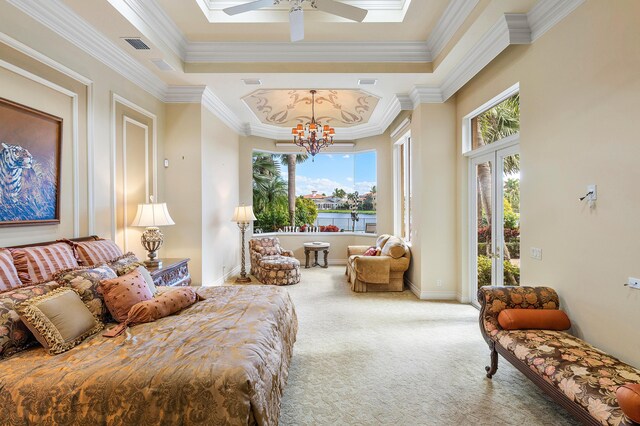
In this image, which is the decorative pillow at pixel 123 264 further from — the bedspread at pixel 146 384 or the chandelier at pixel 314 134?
→ the chandelier at pixel 314 134

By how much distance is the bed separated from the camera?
5.01 ft

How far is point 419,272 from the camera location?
523 cm

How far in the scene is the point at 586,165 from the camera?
8.57ft

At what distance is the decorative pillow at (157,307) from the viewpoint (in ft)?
7.50

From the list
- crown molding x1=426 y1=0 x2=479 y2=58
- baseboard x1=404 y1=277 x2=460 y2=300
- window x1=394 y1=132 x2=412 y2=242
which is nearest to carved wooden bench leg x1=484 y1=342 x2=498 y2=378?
baseboard x1=404 y1=277 x2=460 y2=300

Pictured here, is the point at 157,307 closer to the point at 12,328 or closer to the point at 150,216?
the point at 12,328

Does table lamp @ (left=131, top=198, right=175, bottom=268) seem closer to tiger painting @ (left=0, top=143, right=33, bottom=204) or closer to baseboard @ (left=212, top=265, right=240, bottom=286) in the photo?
tiger painting @ (left=0, top=143, right=33, bottom=204)

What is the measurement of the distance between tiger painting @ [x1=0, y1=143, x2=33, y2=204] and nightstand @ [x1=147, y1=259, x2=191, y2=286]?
1311 millimetres

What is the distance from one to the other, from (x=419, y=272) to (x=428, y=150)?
1.91m

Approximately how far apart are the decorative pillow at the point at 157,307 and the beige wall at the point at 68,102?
1.17m

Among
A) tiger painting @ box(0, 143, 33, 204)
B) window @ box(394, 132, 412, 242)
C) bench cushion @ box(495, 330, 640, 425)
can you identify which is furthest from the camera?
window @ box(394, 132, 412, 242)

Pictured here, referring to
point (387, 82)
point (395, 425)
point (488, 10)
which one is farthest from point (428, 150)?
point (395, 425)

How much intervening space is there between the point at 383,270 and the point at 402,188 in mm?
2328

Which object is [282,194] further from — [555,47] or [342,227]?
[555,47]
